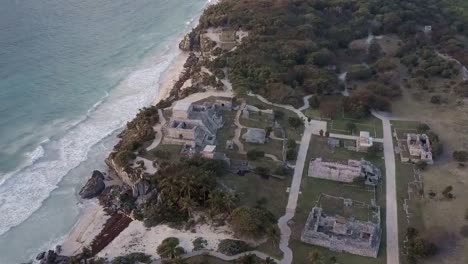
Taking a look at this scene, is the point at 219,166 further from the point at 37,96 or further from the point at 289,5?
the point at 289,5

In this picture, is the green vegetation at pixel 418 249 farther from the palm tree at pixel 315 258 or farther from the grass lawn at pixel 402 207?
the palm tree at pixel 315 258

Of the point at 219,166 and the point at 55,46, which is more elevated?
the point at 55,46

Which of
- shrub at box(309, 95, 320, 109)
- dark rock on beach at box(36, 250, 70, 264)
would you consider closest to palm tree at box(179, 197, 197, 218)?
dark rock on beach at box(36, 250, 70, 264)

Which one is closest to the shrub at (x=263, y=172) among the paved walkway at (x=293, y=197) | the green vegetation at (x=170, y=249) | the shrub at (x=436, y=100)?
the paved walkway at (x=293, y=197)

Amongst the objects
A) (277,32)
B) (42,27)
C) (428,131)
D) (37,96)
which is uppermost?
(277,32)

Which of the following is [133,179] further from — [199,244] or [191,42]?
[191,42]

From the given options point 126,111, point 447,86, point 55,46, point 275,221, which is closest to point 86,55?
point 55,46

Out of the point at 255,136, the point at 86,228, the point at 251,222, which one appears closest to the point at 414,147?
the point at 255,136
